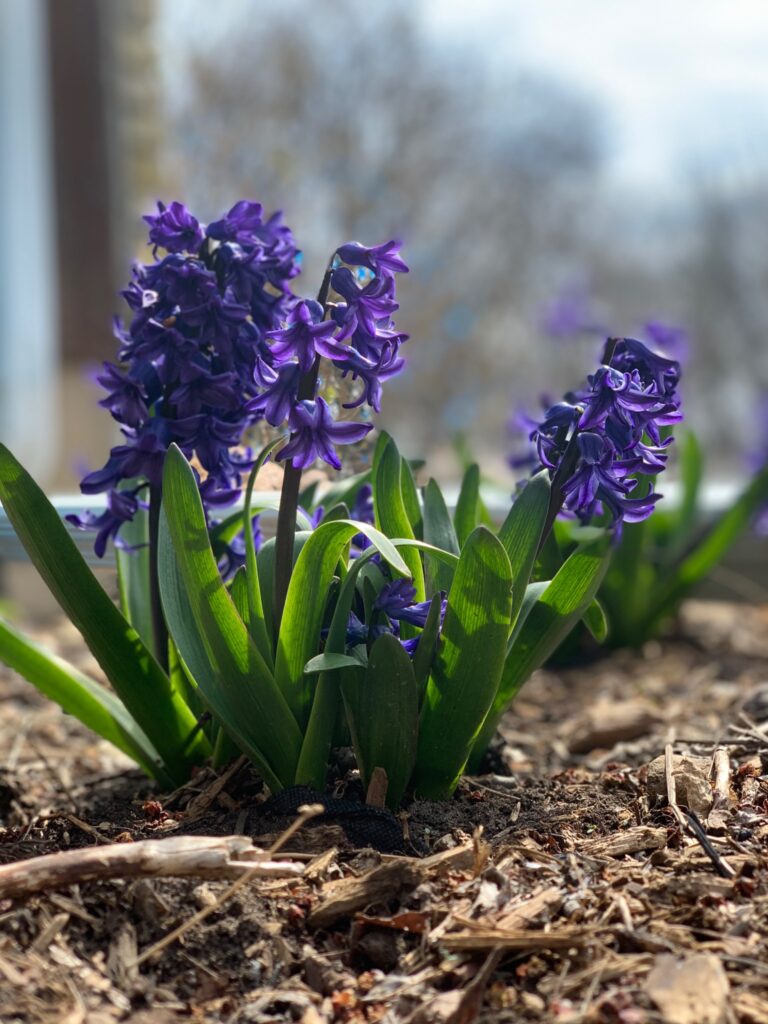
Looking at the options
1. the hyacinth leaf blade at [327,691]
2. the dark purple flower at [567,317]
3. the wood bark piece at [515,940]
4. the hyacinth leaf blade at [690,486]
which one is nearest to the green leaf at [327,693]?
the hyacinth leaf blade at [327,691]

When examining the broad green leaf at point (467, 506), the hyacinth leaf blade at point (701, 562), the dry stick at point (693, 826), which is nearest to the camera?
the dry stick at point (693, 826)

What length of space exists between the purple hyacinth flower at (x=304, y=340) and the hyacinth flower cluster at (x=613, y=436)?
0.31m

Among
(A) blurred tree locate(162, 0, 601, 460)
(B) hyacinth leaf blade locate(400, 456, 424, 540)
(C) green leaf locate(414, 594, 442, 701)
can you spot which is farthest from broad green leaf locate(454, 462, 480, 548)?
Result: (A) blurred tree locate(162, 0, 601, 460)

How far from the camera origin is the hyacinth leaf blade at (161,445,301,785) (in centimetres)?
136

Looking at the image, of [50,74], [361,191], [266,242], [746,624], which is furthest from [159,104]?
[266,242]

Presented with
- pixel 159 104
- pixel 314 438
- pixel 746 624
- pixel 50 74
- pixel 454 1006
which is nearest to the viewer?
pixel 454 1006

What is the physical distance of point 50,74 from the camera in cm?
491

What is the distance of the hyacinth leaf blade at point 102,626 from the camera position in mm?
1453

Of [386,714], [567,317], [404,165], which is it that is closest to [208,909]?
[386,714]

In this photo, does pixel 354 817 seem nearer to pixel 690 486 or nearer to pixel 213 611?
pixel 213 611

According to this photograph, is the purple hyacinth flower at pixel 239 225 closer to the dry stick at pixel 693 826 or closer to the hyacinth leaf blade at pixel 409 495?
the hyacinth leaf blade at pixel 409 495

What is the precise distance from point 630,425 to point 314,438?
397 mm

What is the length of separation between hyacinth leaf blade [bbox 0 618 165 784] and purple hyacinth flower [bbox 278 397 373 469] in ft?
1.95

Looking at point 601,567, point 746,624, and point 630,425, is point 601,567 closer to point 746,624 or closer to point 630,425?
point 630,425
